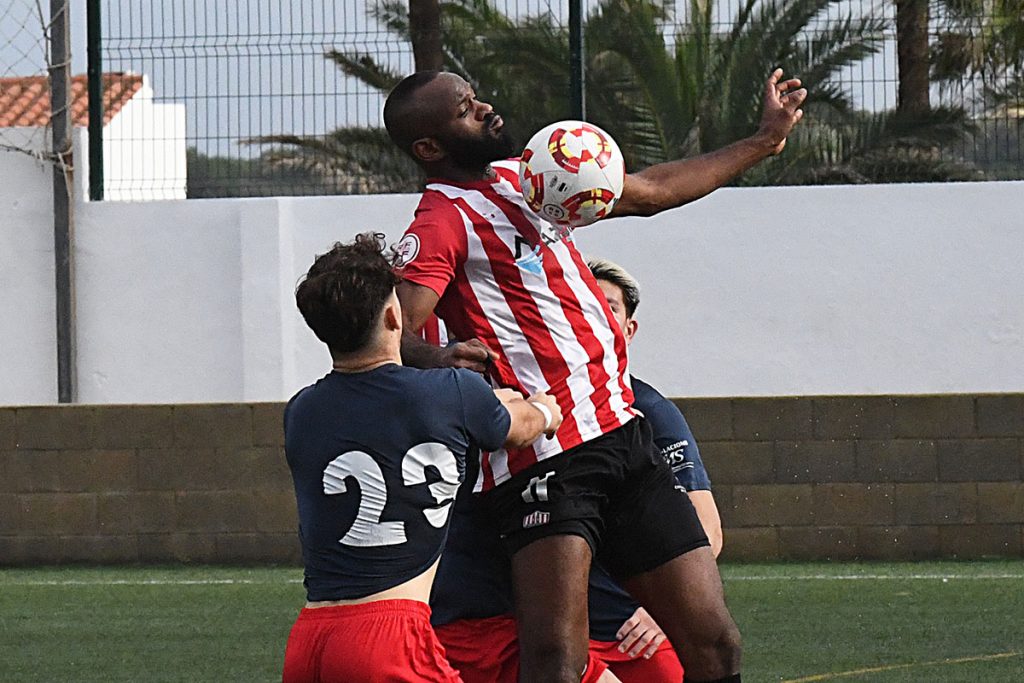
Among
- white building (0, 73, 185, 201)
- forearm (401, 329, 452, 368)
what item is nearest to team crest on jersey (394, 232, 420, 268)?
forearm (401, 329, 452, 368)

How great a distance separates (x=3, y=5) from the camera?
Answer: 1111 centimetres

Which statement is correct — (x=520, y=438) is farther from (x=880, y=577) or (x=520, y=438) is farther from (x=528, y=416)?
(x=880, y=577)

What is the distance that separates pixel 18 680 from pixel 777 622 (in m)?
3.29

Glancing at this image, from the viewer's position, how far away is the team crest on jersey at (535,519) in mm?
4211

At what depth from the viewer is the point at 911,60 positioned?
10.9 m

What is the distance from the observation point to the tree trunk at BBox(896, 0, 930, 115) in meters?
10.9

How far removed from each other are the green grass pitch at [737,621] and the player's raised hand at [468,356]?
2.70 m

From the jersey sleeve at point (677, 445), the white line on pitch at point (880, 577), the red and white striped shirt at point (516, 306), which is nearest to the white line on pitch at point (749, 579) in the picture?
the white line on pitch at point (880, 577)

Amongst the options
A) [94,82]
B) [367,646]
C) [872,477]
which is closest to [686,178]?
[367,646]

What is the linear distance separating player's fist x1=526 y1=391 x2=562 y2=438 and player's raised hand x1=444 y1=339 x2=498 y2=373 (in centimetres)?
15

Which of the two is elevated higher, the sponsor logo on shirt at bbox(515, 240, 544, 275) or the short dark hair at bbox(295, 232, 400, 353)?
the sponsor logo on shirt at bbox(515, 240, 544, 275)

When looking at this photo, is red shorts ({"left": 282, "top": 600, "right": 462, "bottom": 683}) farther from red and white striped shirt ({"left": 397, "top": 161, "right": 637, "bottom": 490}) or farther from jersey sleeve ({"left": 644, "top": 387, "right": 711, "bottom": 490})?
jersey sleeve ({"left": 644, "top": 387, "right": 711, "bottom": 490})

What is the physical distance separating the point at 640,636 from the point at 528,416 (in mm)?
1100

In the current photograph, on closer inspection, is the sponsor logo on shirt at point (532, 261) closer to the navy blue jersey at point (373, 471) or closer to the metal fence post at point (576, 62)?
the navy blue jersey at point (373, 471)
